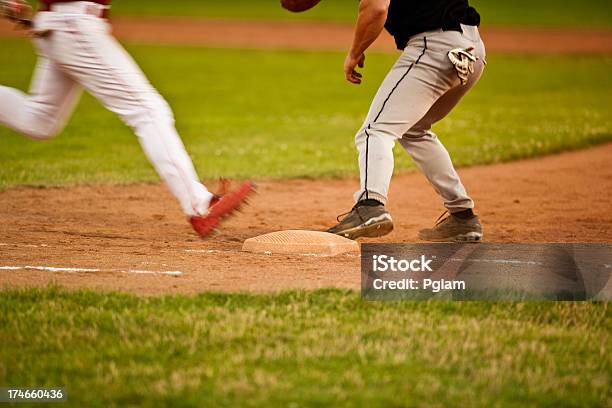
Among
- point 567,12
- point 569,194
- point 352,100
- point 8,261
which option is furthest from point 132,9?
point 8,261

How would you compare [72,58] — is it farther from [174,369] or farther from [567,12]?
[567,12]

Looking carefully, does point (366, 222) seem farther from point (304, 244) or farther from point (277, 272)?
point (277, 272)

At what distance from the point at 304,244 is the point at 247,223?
1683 mm

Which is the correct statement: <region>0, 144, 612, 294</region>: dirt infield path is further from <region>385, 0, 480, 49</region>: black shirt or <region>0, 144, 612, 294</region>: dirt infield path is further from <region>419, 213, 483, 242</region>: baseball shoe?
<region>385, 0, 480, 49</region>: black shirt

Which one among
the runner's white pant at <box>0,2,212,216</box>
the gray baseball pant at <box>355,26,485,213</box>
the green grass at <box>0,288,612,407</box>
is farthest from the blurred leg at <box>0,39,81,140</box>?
the gray baseball pant at <box>355,26,485,213</box>

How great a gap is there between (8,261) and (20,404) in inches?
94.0

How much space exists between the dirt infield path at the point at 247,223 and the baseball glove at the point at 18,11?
1.42 meters

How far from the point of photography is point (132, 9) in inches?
1726

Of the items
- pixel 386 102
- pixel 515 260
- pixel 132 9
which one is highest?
pixel 386 102

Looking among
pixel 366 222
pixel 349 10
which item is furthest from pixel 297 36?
pixel 366 222

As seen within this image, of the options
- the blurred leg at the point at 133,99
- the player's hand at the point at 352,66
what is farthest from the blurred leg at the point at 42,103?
the player's hand at the point at 352,66

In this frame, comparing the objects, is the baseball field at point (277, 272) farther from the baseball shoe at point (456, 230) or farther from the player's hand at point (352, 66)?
the player's hand at point (352, 66)

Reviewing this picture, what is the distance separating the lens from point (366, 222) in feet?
21.7

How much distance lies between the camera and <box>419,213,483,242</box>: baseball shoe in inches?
292
